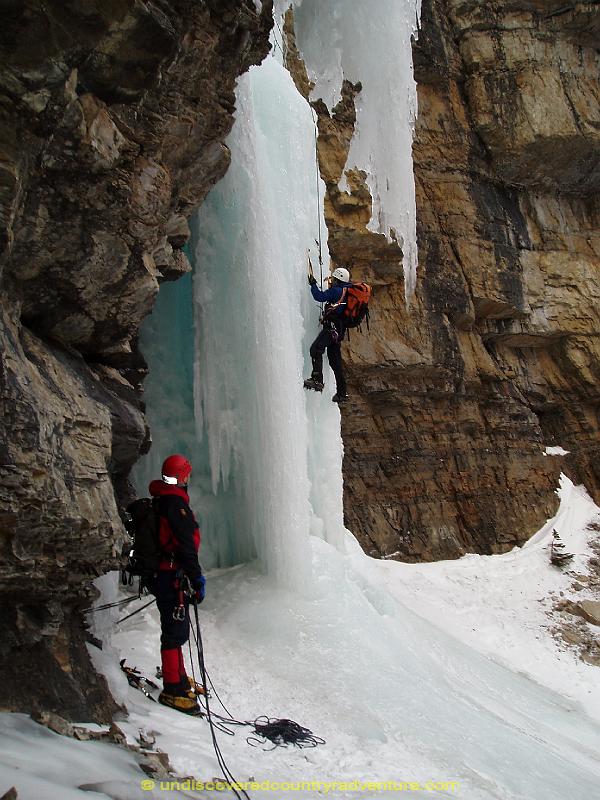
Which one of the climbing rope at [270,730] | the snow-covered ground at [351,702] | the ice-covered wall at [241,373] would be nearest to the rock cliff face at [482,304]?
the snow-covered ground at [351,702]

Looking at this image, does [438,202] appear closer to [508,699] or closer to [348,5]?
[348,5]

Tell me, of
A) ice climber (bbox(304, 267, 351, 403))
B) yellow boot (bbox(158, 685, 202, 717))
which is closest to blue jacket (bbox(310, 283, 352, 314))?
ice climber (bbox(304, 267, 351, 403))

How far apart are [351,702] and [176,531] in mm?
1904

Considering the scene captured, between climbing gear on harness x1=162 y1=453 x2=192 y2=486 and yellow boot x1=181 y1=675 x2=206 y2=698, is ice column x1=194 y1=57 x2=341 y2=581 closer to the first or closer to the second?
yellow boot x1=181 y1=675 x2=206 y2=698

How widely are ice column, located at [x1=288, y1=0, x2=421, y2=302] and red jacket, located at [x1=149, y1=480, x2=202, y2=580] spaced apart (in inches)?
368

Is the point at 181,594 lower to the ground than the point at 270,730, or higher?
higher

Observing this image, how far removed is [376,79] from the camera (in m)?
13.1

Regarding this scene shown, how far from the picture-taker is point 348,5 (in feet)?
41.8

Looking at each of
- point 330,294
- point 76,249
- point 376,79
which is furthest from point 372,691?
point 376,79

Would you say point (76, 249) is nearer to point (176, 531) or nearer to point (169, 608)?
point (176, 531)

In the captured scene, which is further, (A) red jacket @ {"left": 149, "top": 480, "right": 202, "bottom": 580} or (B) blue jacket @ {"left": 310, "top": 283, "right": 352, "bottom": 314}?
(B) blue jacket @ {"left": 310, "top": 283, "right": 352, "bottom": 314}

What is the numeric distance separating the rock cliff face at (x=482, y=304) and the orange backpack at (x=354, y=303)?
16.5 feet

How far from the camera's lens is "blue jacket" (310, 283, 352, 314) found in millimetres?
7855

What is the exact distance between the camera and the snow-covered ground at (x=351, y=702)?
134 inches
